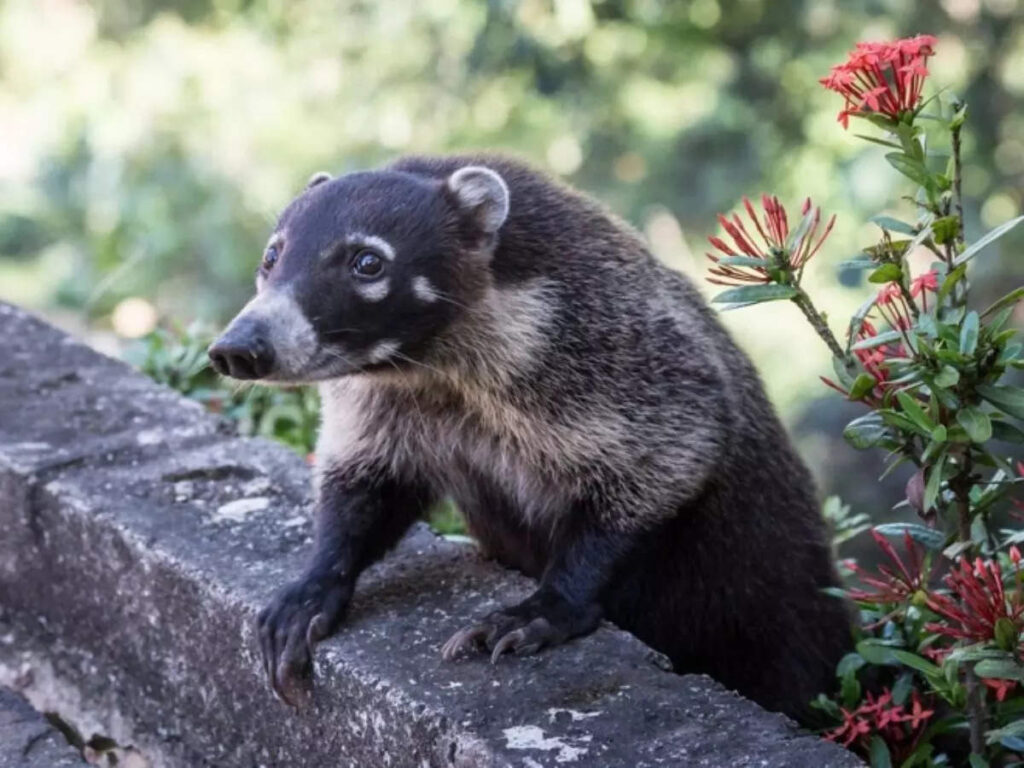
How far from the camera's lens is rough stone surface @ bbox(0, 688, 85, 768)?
297cm

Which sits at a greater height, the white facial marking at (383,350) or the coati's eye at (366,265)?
the coati's eye at (366,265)

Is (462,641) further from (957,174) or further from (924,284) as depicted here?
(957,174)

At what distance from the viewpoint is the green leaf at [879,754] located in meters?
2.73

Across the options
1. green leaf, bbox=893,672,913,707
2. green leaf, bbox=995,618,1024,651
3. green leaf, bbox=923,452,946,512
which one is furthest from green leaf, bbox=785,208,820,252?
green leaf, bbox=893,672,913,707

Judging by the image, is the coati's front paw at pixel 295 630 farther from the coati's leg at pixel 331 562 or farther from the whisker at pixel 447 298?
Result: the whisker at pixel 447 298

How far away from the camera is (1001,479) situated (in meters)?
2.57

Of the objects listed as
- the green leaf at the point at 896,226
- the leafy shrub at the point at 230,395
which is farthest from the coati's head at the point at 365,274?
the leafy shrub at the point at 230,395

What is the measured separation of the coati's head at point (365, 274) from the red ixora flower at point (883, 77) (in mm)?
1088

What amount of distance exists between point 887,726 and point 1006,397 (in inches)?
32.0

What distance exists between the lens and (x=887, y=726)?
287 cm

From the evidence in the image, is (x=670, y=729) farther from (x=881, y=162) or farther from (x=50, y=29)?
(x=50, y=29)

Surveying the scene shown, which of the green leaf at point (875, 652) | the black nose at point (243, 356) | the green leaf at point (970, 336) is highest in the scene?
the green leaf at point (970, 336)

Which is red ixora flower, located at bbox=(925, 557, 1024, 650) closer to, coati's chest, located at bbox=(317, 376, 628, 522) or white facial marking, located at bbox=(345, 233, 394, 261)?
coati's chest, located at bbox=(317, 376, 628, 522)

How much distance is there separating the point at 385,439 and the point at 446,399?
17 cm
